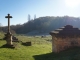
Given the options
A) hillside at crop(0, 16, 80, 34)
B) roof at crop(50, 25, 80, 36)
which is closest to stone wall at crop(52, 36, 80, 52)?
roof at crop(50, 25, 80, 36)

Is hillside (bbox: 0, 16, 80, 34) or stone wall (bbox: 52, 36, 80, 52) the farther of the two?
hillside (bbox: 0, 16, 80, 34)

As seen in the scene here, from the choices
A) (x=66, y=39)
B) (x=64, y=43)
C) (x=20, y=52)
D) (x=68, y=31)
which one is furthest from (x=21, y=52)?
(x=68, y=31)

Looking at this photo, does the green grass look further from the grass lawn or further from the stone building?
the stone building

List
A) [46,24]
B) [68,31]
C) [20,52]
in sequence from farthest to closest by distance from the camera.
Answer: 1. [46,24]
2. [20,52]
3. [68,31]

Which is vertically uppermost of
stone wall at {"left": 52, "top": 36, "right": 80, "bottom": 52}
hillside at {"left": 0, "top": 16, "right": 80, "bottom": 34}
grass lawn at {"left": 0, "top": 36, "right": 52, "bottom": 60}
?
hillside at {"left": 0, "top": 16, "right": 80, "bottom": 34}

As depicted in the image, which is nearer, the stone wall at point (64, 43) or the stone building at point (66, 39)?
the stone building at point (66, 39)

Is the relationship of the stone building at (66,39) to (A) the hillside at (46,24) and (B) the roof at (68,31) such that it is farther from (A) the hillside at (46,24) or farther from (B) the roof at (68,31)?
(A) the hillside at (46,24)

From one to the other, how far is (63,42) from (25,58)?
192 inches

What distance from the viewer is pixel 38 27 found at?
111000 mm

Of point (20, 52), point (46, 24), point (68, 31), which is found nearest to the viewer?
point (68, 31)

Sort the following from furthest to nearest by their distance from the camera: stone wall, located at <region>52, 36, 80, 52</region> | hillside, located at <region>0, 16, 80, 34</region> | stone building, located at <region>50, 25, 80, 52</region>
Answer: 1. hillside, located at <region>0, 16, 80, 34</region>
2. stone wall, located at <region>52, 36, 80, 52</region>
3. stone building, located at <region>50, 25, 80, 52</region>

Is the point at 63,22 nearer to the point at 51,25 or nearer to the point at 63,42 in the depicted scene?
the point at 51,25

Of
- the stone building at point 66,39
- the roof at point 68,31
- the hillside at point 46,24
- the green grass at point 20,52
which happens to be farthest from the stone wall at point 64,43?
the hillside at point 46,24

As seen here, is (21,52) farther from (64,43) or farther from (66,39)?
(66,39)
